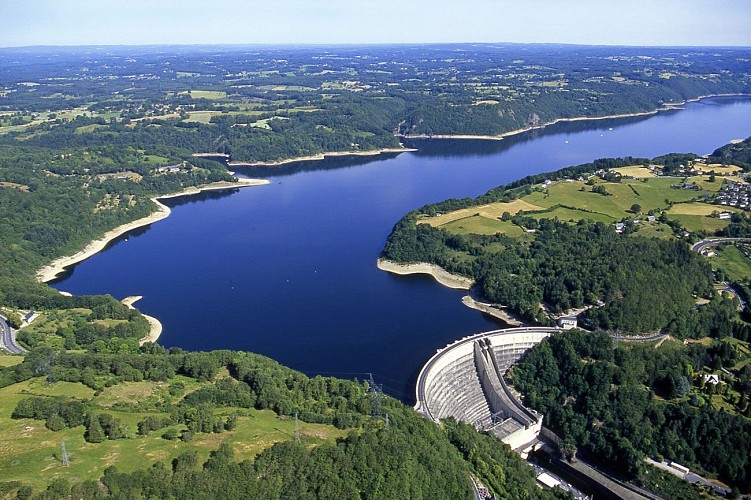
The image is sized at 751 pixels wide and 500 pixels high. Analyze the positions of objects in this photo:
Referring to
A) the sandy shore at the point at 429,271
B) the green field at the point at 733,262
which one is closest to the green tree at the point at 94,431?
the sandy shore at the point at 429,271

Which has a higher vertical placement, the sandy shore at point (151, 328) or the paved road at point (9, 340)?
the paved road at point (9, 340)

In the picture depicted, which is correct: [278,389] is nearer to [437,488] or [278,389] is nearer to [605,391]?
[437,488]

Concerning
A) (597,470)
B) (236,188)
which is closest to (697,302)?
(597,470)

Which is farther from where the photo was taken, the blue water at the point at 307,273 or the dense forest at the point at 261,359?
the blue water at the point at 307,273

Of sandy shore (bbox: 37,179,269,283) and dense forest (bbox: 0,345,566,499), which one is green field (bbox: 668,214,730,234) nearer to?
dense forest (bbox: 0,345,566,499)

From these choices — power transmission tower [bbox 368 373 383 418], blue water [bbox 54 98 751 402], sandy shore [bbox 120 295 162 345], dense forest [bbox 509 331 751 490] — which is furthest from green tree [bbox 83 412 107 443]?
dense forest [bbox 509 331 751 490]

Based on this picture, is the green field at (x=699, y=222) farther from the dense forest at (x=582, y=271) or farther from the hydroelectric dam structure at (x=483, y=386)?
the hydroelectric dam structure at (x=483, y=386)
